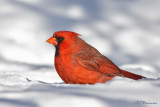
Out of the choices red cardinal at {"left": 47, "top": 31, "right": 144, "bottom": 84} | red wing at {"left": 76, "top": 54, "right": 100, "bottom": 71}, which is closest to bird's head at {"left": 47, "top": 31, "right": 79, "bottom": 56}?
red cardinal at {"left": 47, "top": 31, "right": 144, "bottom": 84}

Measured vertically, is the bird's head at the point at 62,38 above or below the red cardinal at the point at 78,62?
above

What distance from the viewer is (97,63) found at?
3029 millimetres

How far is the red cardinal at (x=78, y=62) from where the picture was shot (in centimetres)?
287

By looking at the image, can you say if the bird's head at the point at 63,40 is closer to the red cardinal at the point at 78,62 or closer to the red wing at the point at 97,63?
the red cardinal at the point at 78,62

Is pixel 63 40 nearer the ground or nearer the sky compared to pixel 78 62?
nearer the sky

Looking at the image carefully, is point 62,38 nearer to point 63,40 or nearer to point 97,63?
point 63,40

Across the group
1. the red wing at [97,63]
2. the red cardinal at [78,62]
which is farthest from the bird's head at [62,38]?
the red wing at [97,63]

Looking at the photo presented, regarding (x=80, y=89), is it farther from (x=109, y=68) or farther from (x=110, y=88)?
(x=109, y=68)

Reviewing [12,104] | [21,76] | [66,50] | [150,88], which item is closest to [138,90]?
[150,88]

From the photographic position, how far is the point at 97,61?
3.05 metres

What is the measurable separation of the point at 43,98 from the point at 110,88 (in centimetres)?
60

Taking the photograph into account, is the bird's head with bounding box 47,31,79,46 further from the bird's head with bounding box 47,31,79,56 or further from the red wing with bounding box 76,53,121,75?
the red wing with bounding box 76,53,121,75

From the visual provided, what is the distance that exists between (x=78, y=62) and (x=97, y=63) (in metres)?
0.22

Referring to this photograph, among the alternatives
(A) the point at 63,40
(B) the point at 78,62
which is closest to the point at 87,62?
(B) the point at 78,62
